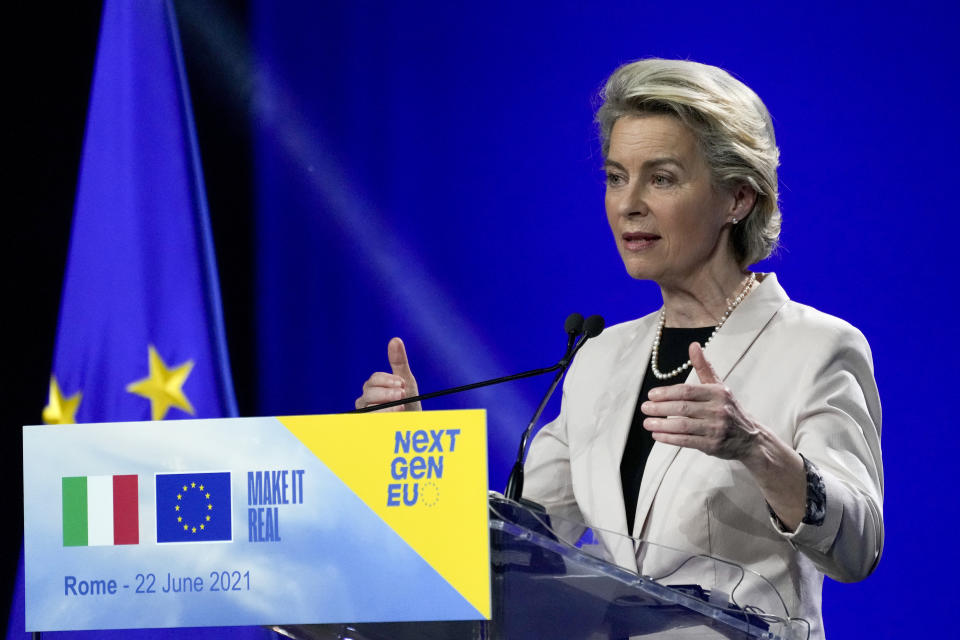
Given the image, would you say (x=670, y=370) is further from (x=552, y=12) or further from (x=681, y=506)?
(x=552, y=12)

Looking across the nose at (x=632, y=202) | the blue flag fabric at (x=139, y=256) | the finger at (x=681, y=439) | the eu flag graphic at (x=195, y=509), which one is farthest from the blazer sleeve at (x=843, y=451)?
the blue flag fabric at (x=139, y=256)

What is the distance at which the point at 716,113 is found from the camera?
1.86 metres

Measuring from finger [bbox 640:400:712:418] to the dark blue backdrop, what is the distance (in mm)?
1580

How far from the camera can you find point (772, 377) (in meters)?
1.77

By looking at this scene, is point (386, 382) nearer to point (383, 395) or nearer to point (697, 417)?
point (383, 395)

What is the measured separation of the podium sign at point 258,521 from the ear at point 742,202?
994mm

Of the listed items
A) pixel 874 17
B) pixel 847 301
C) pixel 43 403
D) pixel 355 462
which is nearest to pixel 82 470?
pixel 355 462

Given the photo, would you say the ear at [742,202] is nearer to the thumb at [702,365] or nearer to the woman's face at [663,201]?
the woman's face at [663,201]

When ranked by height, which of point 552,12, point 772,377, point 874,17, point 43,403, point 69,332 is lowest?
point 772,377

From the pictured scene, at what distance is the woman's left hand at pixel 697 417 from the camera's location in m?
1.32

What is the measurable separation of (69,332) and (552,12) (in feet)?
5.39

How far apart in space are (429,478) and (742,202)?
105 centimetres

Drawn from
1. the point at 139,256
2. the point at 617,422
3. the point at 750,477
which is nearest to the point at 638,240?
the point at 617,422

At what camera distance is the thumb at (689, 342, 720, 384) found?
4.70 ft
